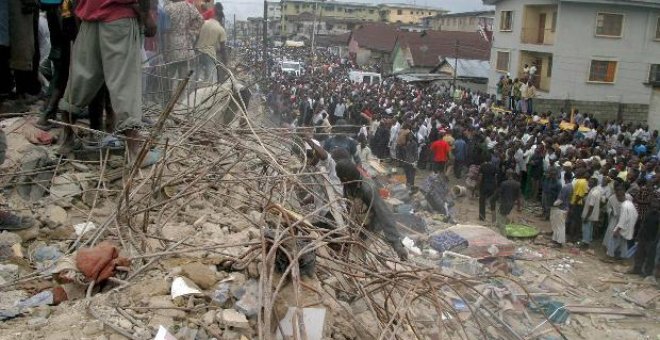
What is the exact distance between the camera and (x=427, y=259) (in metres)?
8.01

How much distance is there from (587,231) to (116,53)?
346 inches

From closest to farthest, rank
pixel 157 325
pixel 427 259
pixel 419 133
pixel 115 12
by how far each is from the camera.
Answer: pixel 157 325, pixel 115 12, pixel 427 259, pixel 419 133

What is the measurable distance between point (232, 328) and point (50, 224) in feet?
4.97

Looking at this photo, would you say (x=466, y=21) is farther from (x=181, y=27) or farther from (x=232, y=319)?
(x=232, y=319)

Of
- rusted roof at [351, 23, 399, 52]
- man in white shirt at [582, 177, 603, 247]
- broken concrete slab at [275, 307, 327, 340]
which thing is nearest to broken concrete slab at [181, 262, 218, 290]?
broken concrete slab at [275, 307, 327, 340]

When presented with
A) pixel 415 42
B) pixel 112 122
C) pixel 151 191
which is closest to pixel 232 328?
pixel 151 191

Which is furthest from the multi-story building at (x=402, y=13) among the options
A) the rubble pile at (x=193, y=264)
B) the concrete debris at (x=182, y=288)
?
the concrete debris at (x=182, y=288)

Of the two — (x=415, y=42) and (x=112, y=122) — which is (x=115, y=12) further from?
(x=415, y=42)

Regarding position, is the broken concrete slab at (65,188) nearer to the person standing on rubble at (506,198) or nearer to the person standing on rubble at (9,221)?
the person standing on rubble at (9,221)

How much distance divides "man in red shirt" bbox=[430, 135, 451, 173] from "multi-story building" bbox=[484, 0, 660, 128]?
11464 millimetres

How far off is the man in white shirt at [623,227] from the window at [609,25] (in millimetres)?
15722

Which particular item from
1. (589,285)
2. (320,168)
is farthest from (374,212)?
(589,285)

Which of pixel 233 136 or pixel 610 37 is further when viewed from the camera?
pixel 610 37

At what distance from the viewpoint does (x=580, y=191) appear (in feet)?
33.0
